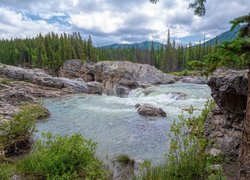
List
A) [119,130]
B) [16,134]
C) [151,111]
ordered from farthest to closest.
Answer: [151,111]
[119,130]
[16,134]

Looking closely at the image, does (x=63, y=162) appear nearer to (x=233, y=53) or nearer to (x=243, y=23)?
(x=233, y=53)

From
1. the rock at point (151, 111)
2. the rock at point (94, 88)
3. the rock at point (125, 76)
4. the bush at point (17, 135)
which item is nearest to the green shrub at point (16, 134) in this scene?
the bush at point (17, 135)

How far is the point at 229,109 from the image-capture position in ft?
28.1

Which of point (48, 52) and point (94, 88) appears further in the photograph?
point (48, 52)

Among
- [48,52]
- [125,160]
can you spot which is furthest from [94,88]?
[48,52]

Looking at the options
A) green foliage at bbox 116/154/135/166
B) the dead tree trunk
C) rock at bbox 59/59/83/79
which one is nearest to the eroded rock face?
green foliage at bbox 116/154/135/166

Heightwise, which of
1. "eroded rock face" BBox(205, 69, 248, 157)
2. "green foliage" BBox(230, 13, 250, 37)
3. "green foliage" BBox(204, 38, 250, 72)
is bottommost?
"eroded rock face" BBox(205, 69, 248, 157)

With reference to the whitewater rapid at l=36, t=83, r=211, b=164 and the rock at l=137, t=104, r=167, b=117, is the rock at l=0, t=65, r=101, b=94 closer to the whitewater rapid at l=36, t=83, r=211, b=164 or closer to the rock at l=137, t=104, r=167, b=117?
the whitewater rapid at l=36, t=83, r=211, b=164

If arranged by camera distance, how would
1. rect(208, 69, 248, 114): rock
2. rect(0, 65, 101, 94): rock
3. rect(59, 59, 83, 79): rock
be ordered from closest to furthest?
rect(208, 69, 248, 114): rock < rect(0, 65, 101, 94): rock < rect(59, 59, 83, 79): rock

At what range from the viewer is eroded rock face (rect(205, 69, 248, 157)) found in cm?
775

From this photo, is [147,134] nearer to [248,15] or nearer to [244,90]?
[244,90]

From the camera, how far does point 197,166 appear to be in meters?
6.34

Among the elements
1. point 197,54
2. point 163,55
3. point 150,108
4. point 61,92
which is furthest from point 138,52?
point 150,108

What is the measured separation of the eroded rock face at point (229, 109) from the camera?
775 cm
